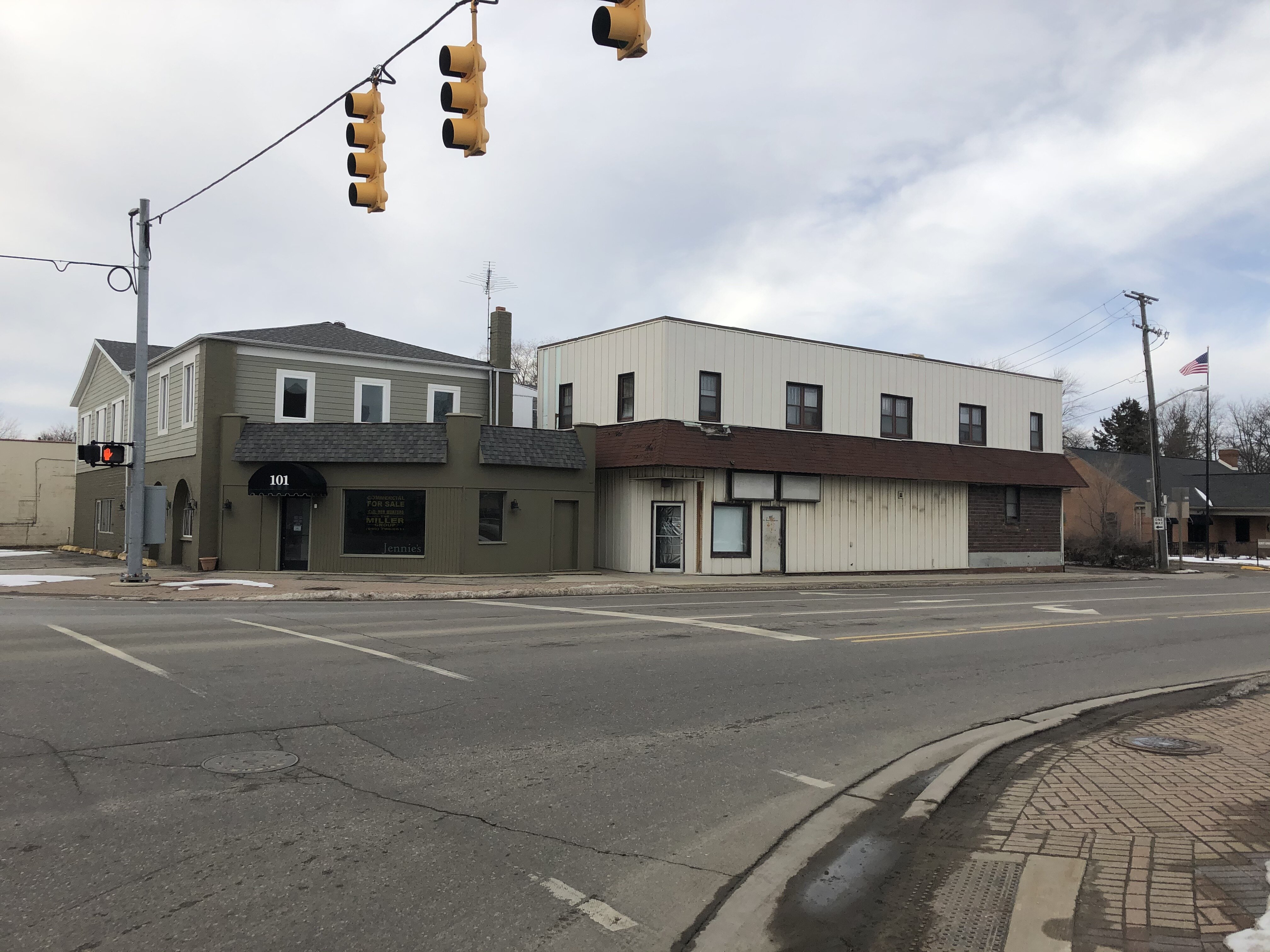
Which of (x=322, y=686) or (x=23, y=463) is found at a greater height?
(x=23, y=463)

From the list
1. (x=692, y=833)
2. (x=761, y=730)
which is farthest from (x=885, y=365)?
(x=692, y=833)

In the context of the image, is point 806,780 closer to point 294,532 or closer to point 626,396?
point 294,532

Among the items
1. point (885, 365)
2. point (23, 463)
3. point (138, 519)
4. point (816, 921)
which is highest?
point (885, 365)

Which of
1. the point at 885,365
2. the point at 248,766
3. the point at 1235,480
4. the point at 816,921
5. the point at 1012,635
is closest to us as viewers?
the point at 816,921

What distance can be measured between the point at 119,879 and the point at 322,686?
4506 millimetres

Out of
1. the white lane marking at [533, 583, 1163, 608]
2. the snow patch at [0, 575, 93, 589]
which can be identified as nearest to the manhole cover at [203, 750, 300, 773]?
the white lane marking at [533, 583, 1163, 608]

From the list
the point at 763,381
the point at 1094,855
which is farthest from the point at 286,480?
the point at 1094,855

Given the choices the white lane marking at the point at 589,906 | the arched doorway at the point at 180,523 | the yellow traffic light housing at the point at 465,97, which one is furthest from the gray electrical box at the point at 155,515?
the white lane marking at the point at 589,906

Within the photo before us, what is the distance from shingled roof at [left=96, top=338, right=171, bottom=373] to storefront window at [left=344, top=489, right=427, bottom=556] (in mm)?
12267

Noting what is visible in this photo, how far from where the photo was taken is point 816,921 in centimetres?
434

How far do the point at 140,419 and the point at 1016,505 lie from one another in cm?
2996

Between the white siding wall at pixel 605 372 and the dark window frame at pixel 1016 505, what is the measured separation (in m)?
16.1

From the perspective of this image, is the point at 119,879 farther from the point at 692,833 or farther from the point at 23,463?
the point at 23,463

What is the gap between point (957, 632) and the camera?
14.5 m
